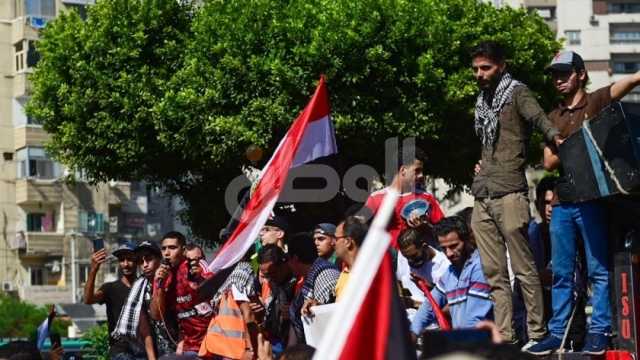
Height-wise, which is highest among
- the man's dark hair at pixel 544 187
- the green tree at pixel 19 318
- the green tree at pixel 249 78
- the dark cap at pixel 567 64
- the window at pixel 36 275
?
the green tree at pixel 249 78

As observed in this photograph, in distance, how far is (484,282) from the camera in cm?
887

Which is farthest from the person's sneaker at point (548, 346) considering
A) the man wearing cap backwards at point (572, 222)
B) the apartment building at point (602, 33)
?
the apartment building at point (602, 33)

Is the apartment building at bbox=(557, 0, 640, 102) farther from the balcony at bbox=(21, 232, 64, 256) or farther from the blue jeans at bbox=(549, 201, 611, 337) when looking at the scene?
the blue jeans at bbox=(549, 201, 611, 337)

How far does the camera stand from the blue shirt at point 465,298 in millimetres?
8805

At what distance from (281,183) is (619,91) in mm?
3081

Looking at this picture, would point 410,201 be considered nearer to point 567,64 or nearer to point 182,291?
point 182,291

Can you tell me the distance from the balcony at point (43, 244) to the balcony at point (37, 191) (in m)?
1.42

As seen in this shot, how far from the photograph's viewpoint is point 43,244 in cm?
6119

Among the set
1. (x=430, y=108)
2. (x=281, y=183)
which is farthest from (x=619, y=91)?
(x=430, y=108)

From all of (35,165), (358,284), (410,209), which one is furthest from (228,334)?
(35,165)

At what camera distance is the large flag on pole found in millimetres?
10234

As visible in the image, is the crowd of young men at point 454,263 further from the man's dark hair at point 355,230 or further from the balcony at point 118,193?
the balcony at point 118,193

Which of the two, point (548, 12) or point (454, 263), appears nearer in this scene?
point (454, 263)

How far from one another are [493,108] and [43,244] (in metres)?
53.8
